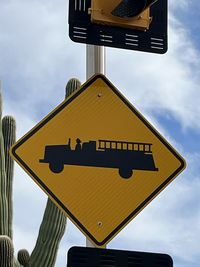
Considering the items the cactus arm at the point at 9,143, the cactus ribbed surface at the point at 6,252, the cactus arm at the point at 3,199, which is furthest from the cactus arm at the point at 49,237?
the cactus ribbed surface at the point at 6,252

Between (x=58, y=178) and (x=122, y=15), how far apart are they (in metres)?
0.88

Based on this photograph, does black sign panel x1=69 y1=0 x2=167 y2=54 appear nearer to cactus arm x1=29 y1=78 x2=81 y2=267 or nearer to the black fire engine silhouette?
Result: the black fire engine silhouette

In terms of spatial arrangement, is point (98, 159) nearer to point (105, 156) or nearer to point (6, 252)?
point (105, 156)

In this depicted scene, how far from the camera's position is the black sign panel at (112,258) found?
9.30 ft

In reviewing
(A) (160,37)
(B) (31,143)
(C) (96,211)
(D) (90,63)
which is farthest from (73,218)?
(A) (160,37)

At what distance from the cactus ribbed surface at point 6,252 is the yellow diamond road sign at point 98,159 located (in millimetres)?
7015

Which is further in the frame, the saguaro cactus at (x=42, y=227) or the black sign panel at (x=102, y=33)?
the saguaro cactus at (x=42, y=227)

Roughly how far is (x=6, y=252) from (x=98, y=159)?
716 centimetres

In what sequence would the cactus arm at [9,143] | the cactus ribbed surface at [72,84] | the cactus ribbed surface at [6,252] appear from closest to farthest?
1. the cactus ribbed surface at [6,252]
2. the cactus ribbed surface at [72,84]
3. the cactus arm at [9,143]

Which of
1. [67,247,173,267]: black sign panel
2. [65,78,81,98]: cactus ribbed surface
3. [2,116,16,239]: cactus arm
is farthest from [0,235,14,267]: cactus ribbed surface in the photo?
[67,247,173,267]: black sign panel

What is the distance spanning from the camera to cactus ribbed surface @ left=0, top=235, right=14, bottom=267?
9.91 m

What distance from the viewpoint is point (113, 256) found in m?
2.85

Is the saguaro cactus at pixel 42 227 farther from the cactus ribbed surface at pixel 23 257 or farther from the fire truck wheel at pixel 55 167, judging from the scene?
the fire truck wheel at pixel 55 167

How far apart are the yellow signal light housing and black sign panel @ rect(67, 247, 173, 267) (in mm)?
1149
